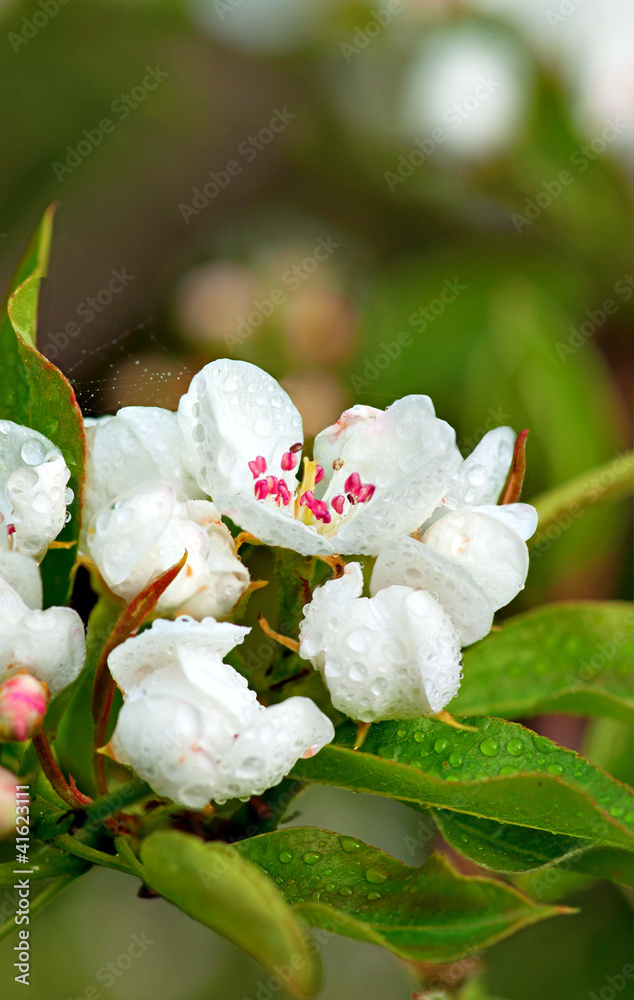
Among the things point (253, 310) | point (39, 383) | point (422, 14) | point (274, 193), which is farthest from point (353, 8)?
point (39, 383)

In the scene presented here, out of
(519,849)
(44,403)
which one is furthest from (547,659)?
(44,403)

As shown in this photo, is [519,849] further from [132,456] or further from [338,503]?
[132,456]

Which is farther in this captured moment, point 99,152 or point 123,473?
point 99,152

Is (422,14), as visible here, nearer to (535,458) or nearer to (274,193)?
(274,193)

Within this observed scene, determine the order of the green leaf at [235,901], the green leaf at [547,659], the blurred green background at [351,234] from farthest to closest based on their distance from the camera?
the blurred green background at [351,234] → the green leaf at [547,659] → the green leaf at [235,901]

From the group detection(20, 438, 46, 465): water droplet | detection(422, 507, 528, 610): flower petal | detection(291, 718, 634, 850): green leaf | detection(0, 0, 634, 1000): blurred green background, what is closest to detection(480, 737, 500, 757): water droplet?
detection(291, 718, 634, 850): green leaf

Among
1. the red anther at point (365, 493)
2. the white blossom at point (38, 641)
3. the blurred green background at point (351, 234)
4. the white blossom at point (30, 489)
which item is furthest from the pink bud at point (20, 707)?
the blurred green background at point (351, 234)

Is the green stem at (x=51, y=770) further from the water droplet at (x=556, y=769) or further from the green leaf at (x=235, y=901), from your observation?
the water droplet at (x=556, y=769)
